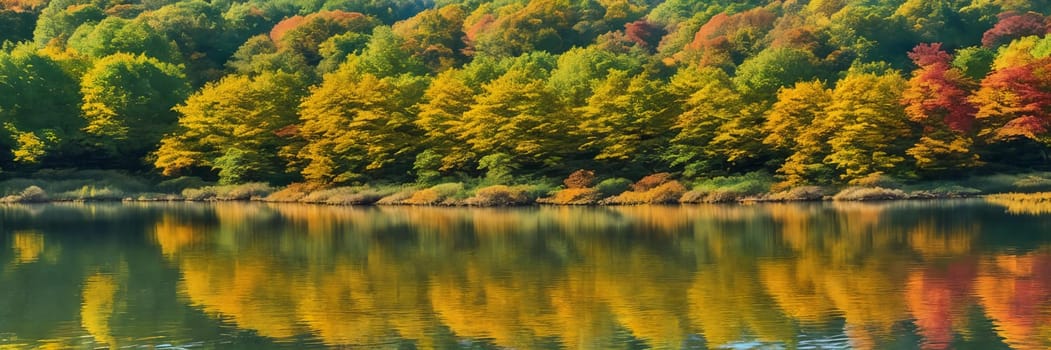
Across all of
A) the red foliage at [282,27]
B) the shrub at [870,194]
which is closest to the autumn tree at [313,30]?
the red foliage at [282,27]

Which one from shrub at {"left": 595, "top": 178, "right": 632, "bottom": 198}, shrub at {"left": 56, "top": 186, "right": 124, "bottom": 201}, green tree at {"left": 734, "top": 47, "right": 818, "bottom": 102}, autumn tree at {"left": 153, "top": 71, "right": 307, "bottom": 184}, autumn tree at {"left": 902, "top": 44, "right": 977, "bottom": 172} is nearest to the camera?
shrub at {"left": 595, "top": 178, "right": 632, "bottom": 198}

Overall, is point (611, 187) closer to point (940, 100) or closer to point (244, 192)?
point (940, 100)

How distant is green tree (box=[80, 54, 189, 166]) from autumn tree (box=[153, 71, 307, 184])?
6.21ft

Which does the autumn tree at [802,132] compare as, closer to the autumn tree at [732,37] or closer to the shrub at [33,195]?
the autumn tree at [732,37]

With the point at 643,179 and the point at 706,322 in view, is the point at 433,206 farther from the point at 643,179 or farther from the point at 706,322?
the point at 706,322

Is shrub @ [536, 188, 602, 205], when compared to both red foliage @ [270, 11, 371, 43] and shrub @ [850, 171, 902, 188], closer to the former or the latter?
shrub @ [850, 171, 902, 188]

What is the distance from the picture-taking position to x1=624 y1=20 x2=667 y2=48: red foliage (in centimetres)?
12697

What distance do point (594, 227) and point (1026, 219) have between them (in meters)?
13.5

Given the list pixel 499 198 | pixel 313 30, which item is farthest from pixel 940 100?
pixel 313 30

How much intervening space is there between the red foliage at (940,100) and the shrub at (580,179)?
14.5 meters

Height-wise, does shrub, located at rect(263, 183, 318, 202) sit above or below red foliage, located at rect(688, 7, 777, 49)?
below

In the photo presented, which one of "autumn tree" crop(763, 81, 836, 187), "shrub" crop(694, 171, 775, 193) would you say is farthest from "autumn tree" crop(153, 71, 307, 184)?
"autumn tree" crop(763, 81, 836, 187)

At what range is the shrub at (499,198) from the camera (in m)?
64.1

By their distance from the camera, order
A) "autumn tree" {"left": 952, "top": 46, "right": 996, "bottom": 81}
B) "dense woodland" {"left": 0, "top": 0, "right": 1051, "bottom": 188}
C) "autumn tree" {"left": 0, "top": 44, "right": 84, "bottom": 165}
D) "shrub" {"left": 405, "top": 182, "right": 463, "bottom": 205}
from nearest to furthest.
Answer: "shrub" {"left": 405, "top": 182, "right": 463, "bottom": 205}
"dense woodland" {"left": 0, "top": 0, "right": 1051, "bottom": 188}
"autumn tree" {"left": 952, "top": 46, "right": 996, "bottom": 81}
"autumn tree" {"left": 0, "top": 44, "right": 84, "bottom": 165}
